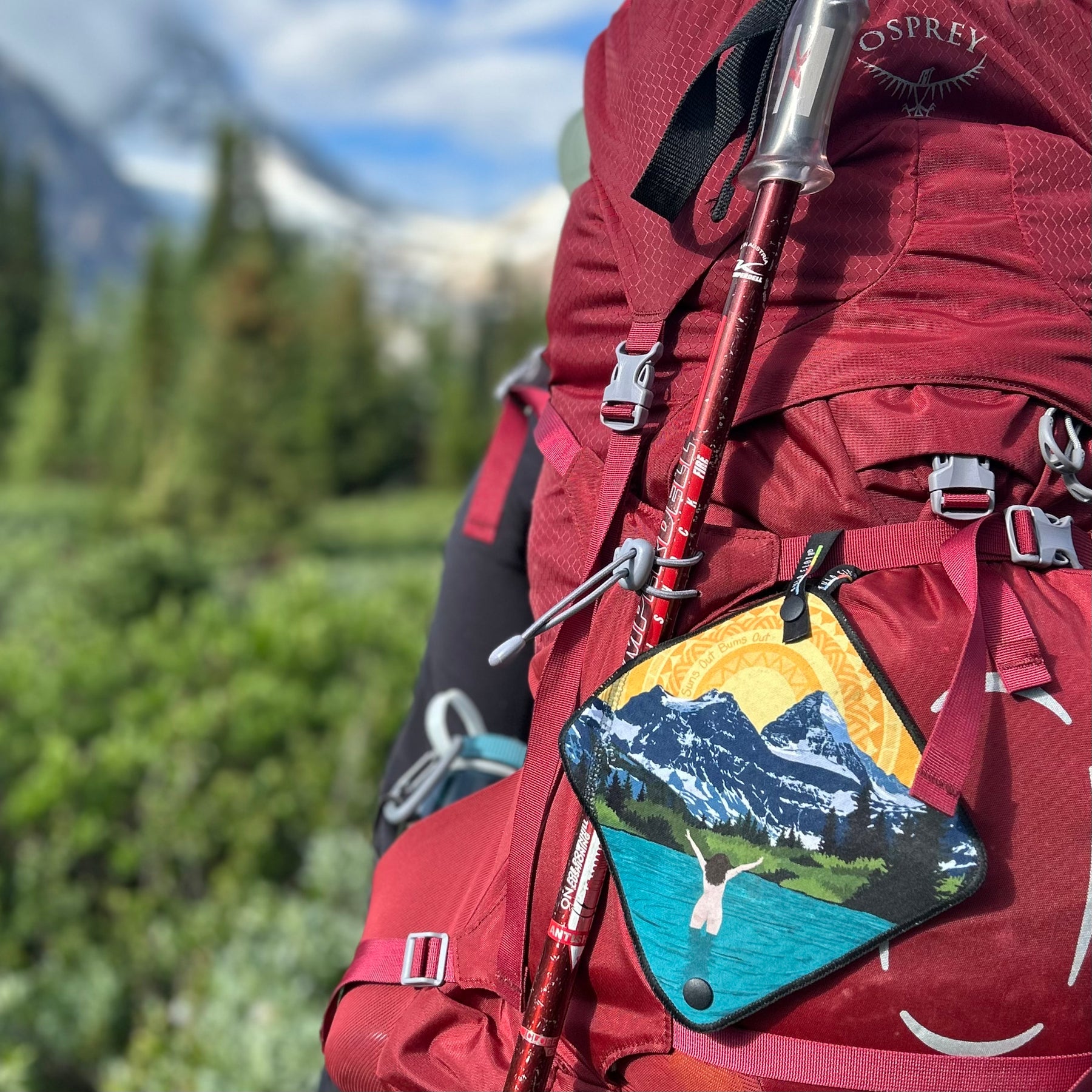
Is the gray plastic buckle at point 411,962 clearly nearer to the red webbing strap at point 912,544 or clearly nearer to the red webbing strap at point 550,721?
the red webbing strap at point 550,721

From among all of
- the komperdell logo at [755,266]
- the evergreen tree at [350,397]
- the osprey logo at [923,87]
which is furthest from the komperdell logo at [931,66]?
the evergreen tree at [350,397]

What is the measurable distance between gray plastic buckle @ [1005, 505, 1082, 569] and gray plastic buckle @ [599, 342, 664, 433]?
12.4 inches

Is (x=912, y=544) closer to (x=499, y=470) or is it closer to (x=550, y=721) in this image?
(x=550, y=721)

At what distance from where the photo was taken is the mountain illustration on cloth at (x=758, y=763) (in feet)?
2.52

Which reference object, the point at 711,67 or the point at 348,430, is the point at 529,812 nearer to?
the point at 711,67

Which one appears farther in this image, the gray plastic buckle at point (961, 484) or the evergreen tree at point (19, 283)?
the evergreen tree at point (19, 283)

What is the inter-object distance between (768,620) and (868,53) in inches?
19.9

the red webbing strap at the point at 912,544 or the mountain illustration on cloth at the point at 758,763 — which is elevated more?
the red webbing strap at the point at 912,544

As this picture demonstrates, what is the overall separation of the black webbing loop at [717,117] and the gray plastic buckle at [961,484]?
0.94 ft

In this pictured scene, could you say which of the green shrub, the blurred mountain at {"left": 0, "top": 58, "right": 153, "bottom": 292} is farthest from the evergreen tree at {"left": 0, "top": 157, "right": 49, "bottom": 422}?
the blurred mountain at {"left": 0, "top": 58, "right": 153, "bottom": 292}

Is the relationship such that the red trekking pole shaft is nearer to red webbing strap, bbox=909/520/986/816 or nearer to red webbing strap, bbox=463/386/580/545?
red webbing strap, bbox=909/520/986/816

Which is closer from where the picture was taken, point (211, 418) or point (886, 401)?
point (886, 401)

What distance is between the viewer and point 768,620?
0.81m

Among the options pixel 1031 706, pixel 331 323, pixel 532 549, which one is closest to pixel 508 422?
pixel 532 549
